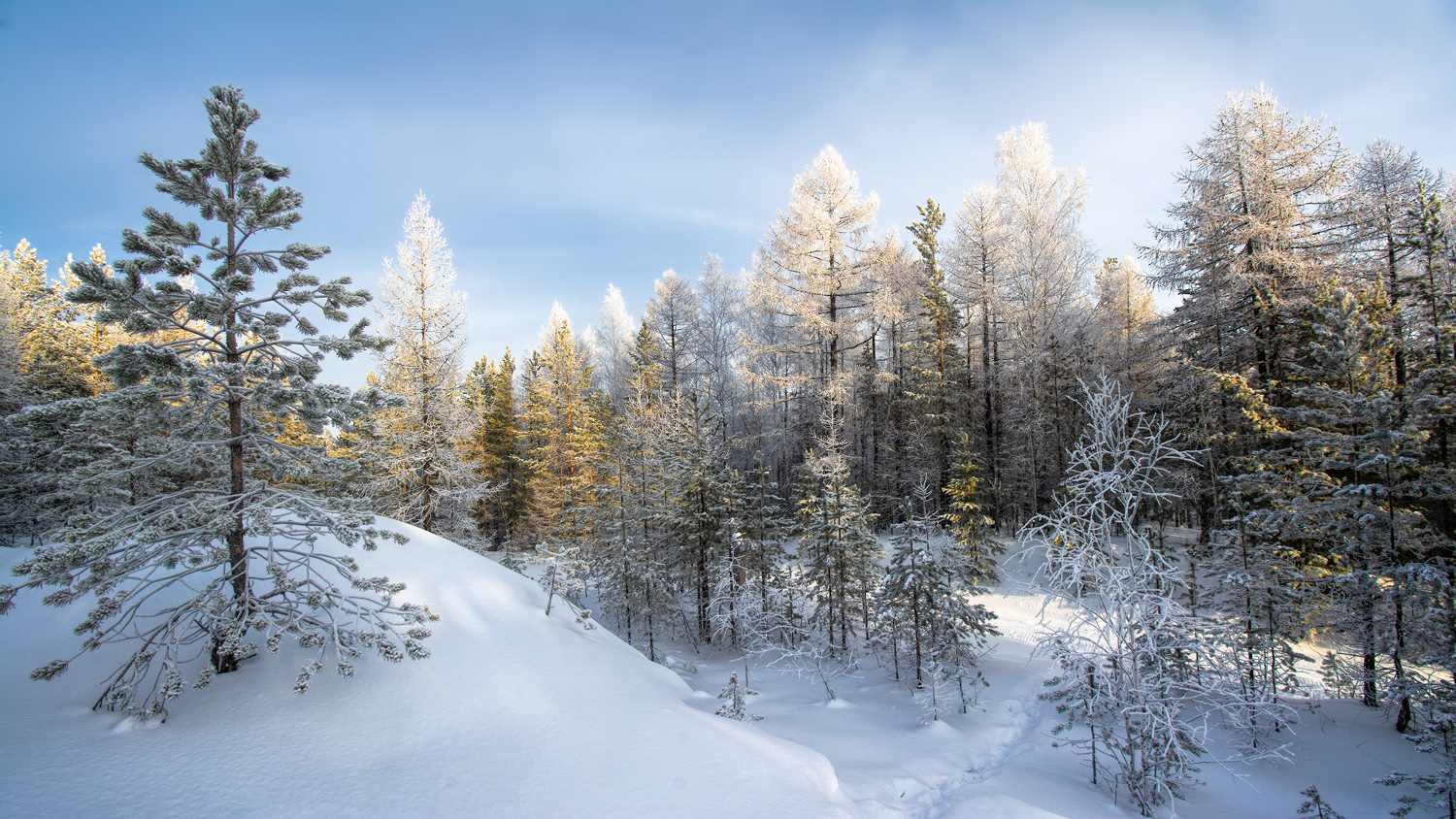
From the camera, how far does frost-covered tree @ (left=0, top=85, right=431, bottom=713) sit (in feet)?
14.9

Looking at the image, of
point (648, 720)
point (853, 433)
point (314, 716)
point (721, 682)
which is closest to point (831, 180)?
point (853, 433)

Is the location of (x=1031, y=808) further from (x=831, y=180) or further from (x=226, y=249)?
(x=831, y=180)

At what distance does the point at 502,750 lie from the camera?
472 centimetres

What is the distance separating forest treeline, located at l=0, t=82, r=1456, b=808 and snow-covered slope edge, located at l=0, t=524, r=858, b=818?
6.10 feet

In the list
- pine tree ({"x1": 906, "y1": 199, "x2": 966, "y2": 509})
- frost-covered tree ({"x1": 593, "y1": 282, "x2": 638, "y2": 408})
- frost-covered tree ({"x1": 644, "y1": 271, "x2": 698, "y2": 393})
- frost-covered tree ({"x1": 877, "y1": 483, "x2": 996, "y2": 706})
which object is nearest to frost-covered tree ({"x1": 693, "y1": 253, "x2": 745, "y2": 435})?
frost-covered tree ({"x1": 644, "y1": 271, "x2": 698, "y2": 393})

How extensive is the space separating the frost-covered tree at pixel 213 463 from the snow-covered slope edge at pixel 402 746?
1.06ft

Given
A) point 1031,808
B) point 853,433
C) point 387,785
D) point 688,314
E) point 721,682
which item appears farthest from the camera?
point 688,314

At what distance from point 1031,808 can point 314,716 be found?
7822mm

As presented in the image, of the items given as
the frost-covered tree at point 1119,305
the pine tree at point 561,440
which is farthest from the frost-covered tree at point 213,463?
the frost-covered tree at point 1119,305

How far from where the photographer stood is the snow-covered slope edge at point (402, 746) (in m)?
3.69

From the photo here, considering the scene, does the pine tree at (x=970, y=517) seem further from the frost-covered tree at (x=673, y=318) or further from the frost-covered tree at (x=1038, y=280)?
the frost-covered tree at (x=673, y=318)

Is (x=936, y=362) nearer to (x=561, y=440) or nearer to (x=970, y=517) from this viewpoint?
(x=970, y=517)

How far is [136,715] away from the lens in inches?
168

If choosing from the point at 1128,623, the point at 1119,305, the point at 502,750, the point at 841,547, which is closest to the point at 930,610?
the point at 841,547
